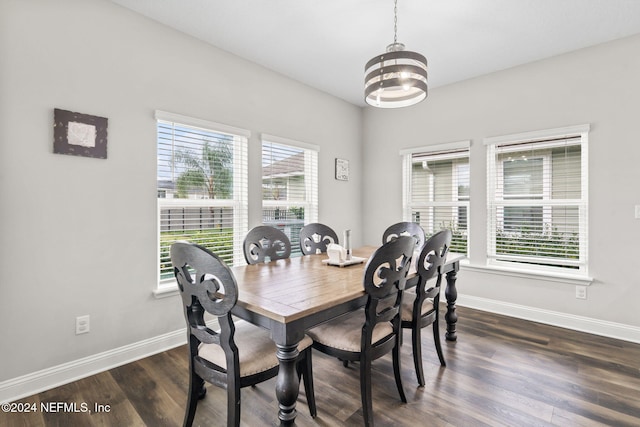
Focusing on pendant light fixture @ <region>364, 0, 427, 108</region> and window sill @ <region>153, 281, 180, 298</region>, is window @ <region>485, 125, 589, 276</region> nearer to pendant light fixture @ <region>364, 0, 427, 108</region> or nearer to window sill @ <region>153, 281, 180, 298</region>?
pendant light fixture @ <region>364, 0, 427, 108</region>

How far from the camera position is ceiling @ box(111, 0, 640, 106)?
2396mm

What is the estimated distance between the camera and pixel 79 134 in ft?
7.24

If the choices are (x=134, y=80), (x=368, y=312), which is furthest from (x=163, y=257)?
(x=368, y=312)

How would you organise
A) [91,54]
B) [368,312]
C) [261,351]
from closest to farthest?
[261,351], [368,312], [91,54]

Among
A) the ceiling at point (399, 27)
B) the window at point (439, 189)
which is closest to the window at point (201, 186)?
the ceiling at point (399, 27)

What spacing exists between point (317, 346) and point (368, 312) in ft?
1.27

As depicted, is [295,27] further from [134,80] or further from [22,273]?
[22,273]

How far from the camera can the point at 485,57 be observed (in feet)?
10.6

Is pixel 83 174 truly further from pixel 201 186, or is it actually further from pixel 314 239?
pixel 314 239

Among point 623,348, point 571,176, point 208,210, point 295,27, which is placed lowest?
point 623,348

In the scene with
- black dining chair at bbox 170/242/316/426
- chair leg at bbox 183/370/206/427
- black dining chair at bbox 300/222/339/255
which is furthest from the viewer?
black dining chair at bbox 300/222/339/255

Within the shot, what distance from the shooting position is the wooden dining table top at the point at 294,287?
1.42 meters

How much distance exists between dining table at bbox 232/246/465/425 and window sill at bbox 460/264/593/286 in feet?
6.25

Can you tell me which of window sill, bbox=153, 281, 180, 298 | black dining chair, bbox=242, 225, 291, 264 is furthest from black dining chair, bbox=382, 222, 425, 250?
window sill, bbox=153, 281, 180, 298
